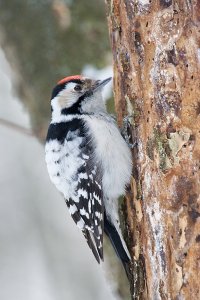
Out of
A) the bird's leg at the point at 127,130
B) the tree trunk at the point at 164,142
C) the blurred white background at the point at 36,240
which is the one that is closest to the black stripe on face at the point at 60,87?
the bird's leg at the point at 127,130

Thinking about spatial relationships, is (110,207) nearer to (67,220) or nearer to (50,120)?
(50,120)

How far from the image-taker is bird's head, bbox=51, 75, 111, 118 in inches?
182

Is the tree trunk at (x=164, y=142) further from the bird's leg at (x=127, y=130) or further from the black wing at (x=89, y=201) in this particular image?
the black wing at (x=89, y=201)

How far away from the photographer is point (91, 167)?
429 cm

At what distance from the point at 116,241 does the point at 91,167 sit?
544 millimetres

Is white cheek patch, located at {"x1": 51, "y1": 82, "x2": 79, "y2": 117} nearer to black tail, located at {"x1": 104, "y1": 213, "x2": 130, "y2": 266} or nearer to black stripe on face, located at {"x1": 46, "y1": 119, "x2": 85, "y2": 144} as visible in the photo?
black stripe on face, located at {"x1": 46, "y1": 119, "x2": 85, "y2": 144}

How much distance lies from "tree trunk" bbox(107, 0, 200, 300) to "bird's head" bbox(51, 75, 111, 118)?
830mm

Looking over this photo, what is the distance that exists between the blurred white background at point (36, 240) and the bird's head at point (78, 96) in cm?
383

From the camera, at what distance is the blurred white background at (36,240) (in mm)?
8789

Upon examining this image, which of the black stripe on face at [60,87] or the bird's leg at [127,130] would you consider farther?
the black stripe on face at [60,87]

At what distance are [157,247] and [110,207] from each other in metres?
0.86

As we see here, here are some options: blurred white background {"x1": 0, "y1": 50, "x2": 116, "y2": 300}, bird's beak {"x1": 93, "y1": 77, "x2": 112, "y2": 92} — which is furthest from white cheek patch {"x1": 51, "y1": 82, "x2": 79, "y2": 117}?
blurred white background {"x1": 0, "y1": 50, "x2": 116, "y2": 300}

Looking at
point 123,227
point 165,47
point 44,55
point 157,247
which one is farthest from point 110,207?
point 44,55

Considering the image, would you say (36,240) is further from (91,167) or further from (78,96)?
(91,167)
